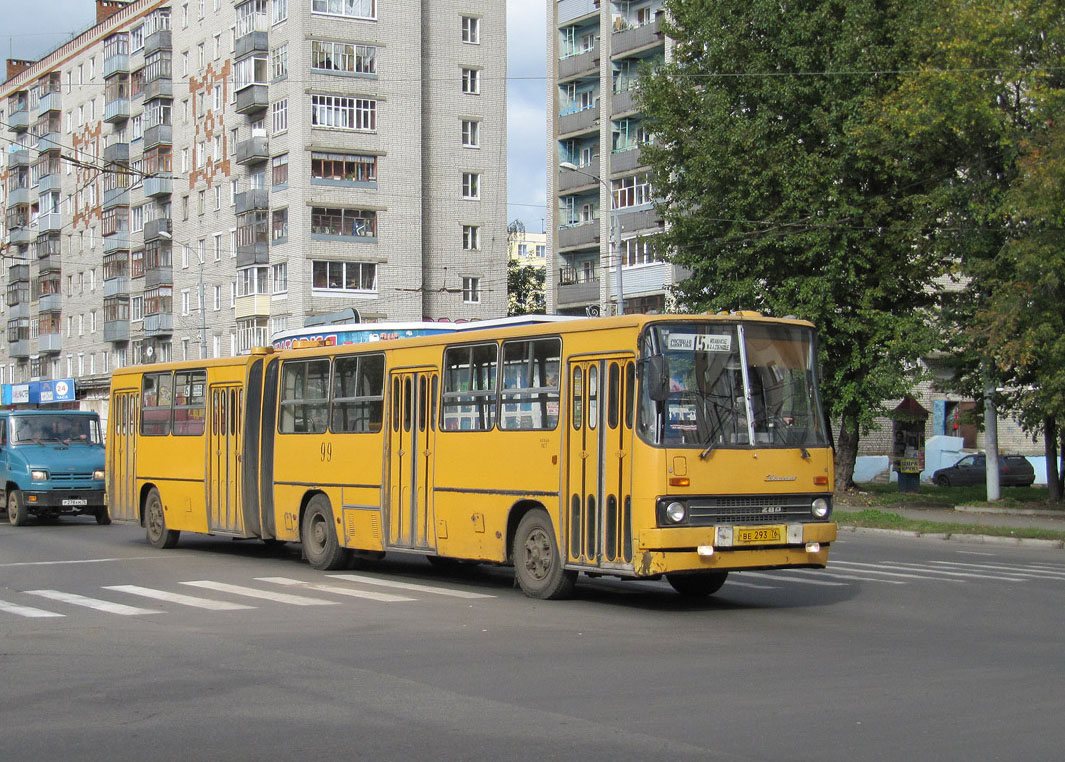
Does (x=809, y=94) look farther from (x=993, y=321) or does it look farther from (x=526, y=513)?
(x=526, y=513)

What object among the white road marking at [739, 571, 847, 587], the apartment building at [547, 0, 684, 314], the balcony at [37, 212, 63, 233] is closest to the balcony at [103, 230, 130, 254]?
the balcony at [37, 212, 63, 233]

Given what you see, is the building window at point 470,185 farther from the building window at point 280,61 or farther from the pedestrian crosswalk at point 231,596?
the pedestrian crosswalk at point 231,596

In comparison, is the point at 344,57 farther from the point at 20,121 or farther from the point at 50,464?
the point at 50,464

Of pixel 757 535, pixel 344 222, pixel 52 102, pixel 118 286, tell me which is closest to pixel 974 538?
pixel 757 535

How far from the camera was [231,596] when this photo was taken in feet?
50.4

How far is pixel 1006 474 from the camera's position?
174ft

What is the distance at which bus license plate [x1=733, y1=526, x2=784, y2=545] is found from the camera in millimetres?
13562

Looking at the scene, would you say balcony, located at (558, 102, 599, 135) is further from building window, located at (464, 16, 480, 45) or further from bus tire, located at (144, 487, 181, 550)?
bus tire, located at (144, 487, 181, 550)


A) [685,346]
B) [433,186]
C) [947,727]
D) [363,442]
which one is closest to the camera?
[947,727]

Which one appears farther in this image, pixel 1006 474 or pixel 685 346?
pixel 1006 474

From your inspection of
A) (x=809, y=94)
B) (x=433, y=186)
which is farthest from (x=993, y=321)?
(x=433, y=186)

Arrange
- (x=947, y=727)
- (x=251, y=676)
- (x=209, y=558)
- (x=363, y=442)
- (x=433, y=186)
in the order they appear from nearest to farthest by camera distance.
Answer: (x=947, y=727) < (x=251, y=676) < (x=363, y=442) < (x=209, y=558) < (x=433, y=186)

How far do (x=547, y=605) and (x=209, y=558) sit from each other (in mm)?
8030

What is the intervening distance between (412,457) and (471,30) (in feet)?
192
